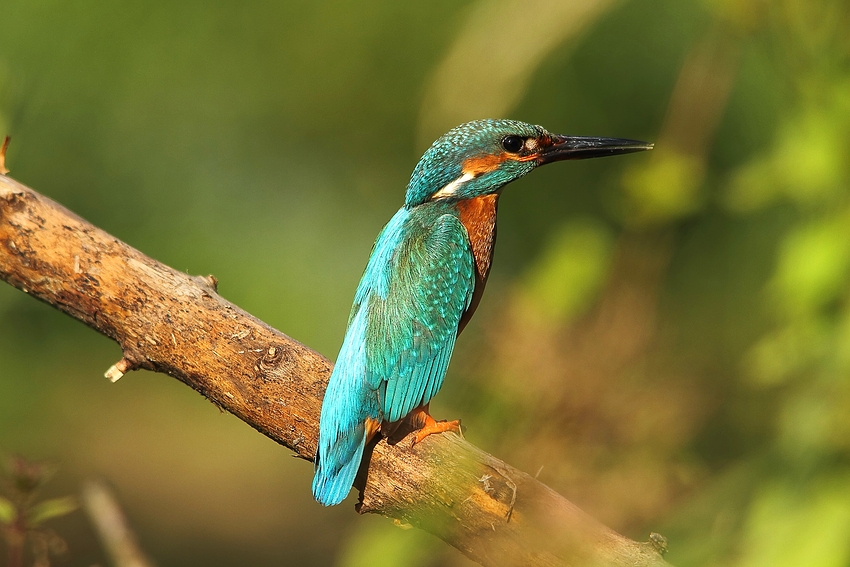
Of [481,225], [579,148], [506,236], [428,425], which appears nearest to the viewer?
[428,425]

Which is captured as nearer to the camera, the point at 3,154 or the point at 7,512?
the point at 7,512

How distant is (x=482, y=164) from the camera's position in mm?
2863

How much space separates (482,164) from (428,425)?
96cm

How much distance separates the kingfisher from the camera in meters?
2.24

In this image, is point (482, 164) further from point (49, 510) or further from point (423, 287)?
point (49, 510)

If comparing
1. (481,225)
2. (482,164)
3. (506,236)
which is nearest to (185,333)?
(481,225)

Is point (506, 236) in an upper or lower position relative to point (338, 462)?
upper

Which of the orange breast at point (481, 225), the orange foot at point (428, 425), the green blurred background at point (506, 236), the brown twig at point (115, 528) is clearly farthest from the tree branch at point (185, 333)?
the orange breast at point (481, 225)

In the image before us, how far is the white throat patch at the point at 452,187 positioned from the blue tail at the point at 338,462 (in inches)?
37.5

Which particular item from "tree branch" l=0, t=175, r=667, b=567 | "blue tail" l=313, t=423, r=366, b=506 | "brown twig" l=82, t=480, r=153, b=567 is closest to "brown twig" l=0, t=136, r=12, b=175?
"tree branch" l=0, t=175, r=667, b=567

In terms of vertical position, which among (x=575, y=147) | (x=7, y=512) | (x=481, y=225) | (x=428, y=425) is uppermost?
(x=575, y=147)

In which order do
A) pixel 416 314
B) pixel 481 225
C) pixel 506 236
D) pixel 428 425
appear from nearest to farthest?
pixel 428 425 → pixel 416 314 → pixel 481 225 → pixel 506 236

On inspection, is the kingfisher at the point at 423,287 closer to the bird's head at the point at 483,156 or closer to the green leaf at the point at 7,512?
the bird's head at the point at 483,156

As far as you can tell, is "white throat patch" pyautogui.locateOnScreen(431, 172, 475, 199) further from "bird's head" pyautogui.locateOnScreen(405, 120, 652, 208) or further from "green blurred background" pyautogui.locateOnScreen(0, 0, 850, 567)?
"green blurred background" pyautogui.locateOnScreen(0, 0, 850, 567)
